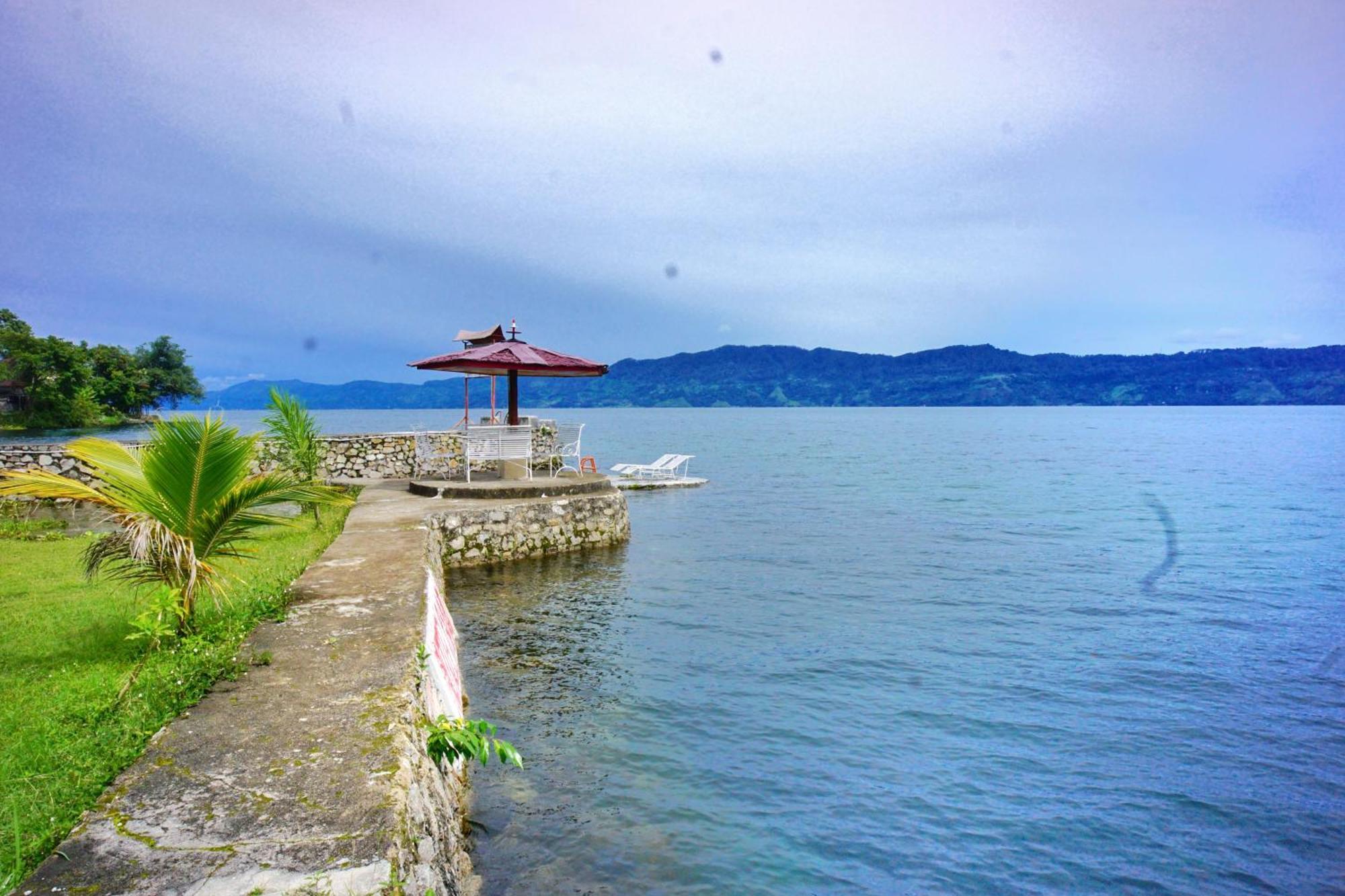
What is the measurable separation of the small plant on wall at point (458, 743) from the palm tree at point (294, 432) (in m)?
11.2

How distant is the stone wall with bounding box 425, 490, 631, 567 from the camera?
13.2 m

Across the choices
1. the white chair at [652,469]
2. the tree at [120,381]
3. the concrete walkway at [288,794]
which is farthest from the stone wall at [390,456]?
the tree at [120,381]

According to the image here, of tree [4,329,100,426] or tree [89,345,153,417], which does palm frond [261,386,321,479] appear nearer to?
tree [4,329,100,426]

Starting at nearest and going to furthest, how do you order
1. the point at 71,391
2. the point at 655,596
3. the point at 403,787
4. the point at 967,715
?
the point at 403,787 < the point at 967,715 < the point at 655,596 < the point at 71,391

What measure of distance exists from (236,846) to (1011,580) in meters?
14.0

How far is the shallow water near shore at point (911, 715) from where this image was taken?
17.1 feet

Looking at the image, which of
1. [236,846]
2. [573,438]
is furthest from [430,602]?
[573,438]

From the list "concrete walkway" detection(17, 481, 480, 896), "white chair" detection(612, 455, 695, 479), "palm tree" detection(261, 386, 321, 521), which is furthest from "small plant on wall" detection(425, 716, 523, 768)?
"white chair" detection(612, 455, 695, 479)

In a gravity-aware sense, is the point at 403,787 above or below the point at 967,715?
above

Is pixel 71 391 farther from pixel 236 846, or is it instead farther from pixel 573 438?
pixel 236 846

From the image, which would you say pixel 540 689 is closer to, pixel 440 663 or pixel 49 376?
pixel 440 663

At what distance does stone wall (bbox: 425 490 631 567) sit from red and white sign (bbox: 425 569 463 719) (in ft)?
13.6

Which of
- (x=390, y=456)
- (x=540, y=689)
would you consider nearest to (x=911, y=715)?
(x=540, y=689)

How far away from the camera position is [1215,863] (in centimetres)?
527
